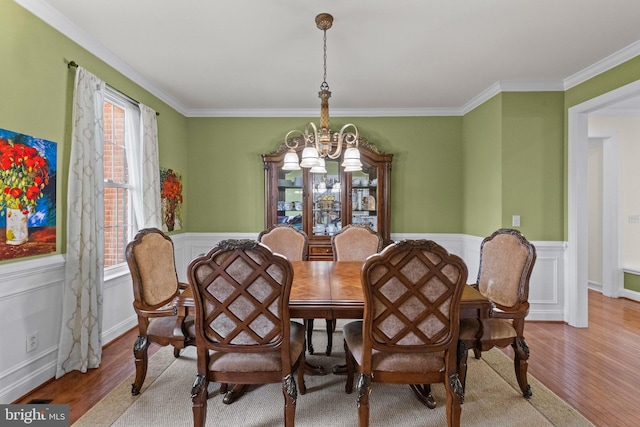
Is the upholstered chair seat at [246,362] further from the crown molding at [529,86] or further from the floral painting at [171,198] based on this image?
the crown molding at [529,86]

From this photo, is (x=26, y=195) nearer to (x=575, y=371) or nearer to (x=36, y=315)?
(x=36, y=315)

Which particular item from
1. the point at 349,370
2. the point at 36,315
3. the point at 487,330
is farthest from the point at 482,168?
the point at 36,315

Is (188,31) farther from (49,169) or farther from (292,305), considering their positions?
(292,305)

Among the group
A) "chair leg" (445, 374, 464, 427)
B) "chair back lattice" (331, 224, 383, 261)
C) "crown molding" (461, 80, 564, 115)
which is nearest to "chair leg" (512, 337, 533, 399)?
"chair leg" (445, 374, 464, 427)

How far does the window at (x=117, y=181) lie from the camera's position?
319cm

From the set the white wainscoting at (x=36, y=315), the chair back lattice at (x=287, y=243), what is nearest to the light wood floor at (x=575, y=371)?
the white wainscoting at (x=36, y=315)

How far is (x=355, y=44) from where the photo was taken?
8.82 ft

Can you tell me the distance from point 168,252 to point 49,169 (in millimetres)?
952

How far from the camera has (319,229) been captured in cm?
432

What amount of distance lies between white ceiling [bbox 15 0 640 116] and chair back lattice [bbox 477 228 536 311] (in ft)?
5.00

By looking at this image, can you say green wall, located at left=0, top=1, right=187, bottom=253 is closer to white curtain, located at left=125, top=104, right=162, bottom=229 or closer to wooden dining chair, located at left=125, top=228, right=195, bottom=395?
white curtain, located at left=125, top=104, right=162, bottom=229

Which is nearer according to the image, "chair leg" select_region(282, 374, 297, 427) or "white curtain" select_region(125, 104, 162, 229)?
"chair leg" select_region(282, 374, 297, 427)

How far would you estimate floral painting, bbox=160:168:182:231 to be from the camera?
385 centimetres

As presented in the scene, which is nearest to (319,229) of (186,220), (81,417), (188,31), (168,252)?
(186,220)
